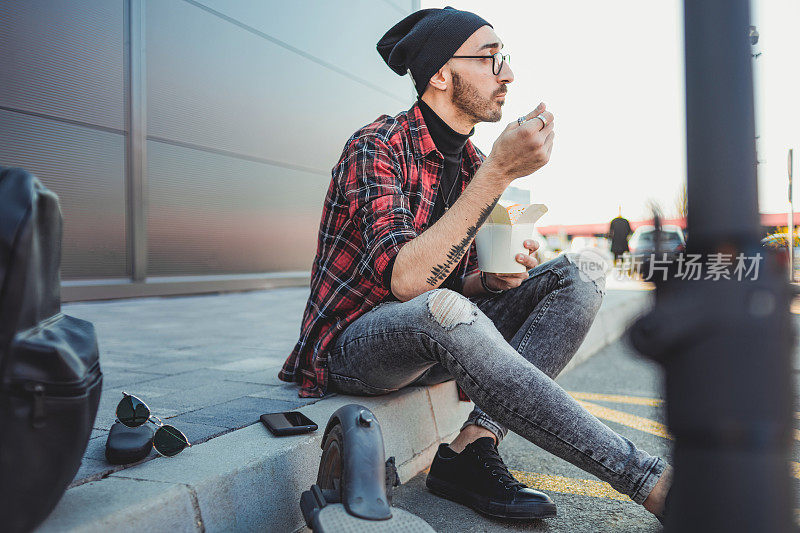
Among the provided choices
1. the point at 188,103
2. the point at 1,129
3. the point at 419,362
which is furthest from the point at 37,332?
the point at 188,103

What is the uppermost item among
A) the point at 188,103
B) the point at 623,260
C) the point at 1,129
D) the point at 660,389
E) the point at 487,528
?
the point at 188,103

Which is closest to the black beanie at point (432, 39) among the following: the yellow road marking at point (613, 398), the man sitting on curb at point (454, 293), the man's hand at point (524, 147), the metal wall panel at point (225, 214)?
the man sitting on curb at point (454, 293)

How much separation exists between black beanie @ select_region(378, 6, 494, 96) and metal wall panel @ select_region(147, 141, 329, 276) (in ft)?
18.8

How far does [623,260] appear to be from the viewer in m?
0.77

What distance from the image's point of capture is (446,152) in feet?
7.52

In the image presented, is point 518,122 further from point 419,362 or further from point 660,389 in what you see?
point 660,389

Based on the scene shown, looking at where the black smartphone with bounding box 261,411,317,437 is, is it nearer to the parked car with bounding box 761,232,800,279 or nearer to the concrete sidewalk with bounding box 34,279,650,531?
the concrete sidewalk with bounding box 34,279,650,531

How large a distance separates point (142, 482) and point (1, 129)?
5.82 m

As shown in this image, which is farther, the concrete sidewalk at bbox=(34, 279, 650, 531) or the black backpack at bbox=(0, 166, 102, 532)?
the concrete sidewalk at bbox=(34, 279, 650, 531)

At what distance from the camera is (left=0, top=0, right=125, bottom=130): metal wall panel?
5777 millimetres

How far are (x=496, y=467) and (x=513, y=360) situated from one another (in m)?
0.42

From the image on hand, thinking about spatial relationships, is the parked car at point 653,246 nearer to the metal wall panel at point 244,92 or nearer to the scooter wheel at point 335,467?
the scooter wheel at point 335,467

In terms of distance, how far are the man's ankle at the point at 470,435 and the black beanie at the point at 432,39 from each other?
4.18 ft

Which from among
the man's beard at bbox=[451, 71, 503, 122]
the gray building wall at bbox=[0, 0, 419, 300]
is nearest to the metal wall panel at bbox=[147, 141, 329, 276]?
the gray building wall at bbox=[0, 0, 419, 300]
